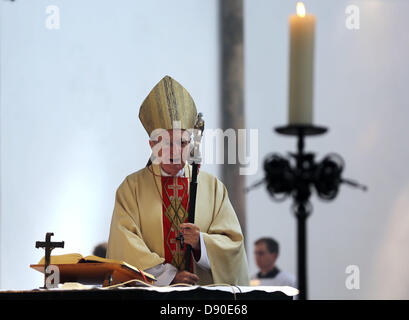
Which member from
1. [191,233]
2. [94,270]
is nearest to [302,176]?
[94,270]

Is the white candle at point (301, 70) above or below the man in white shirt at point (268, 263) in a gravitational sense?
above

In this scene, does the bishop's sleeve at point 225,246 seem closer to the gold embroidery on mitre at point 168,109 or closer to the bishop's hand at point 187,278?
the bishop's hand at point 187,278

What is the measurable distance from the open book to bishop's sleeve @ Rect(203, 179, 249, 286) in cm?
55

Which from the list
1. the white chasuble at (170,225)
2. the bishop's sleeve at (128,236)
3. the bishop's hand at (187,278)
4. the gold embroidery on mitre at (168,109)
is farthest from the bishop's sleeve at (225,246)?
the gold embroidery on mitre at (168,109)

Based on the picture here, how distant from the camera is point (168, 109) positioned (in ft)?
14.0

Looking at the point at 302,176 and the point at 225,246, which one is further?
the point at 225,246

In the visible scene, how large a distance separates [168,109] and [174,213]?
0.62 meters

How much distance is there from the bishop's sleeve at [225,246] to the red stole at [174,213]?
181mm

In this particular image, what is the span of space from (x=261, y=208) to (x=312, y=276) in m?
1.13

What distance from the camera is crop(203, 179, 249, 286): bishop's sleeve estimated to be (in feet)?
12.5

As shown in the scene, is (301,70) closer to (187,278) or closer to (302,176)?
Answer: (302,176)

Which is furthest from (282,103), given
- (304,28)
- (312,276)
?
(304,28)

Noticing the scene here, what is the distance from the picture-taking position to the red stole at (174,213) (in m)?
3.99

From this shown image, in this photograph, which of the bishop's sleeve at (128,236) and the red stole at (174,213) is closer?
the bishop's sleeve at (128,236)
